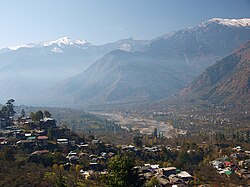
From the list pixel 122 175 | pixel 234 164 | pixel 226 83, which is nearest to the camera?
pixel 122 175

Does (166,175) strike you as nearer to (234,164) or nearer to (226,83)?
(234,164)

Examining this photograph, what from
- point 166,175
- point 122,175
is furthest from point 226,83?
point 122,175

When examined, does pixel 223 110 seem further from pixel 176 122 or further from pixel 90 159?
pixel 90 159

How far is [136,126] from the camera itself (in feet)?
334

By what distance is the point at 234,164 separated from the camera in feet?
145

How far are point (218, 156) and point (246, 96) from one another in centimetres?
A: 9908

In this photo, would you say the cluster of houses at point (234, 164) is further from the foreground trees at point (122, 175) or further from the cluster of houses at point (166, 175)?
the foreground trees at point (122, 175)

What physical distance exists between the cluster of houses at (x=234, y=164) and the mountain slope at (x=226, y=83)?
90.4 meters

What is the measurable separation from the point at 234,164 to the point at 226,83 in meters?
124

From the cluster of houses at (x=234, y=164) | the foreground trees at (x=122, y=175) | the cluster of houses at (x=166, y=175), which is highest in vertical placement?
the foreground trees at (x=122, y=175)

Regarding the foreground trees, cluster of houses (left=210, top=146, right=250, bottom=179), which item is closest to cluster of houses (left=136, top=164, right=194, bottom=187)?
cluster of houses (left=210, top=146, right=250, bottom=179)

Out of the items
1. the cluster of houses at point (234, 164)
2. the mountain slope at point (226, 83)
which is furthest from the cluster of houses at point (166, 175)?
the mountain slope at point (226, 83)

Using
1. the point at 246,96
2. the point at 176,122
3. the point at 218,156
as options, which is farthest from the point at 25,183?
the point at 246,96

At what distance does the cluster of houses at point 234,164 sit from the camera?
40.8 meters
